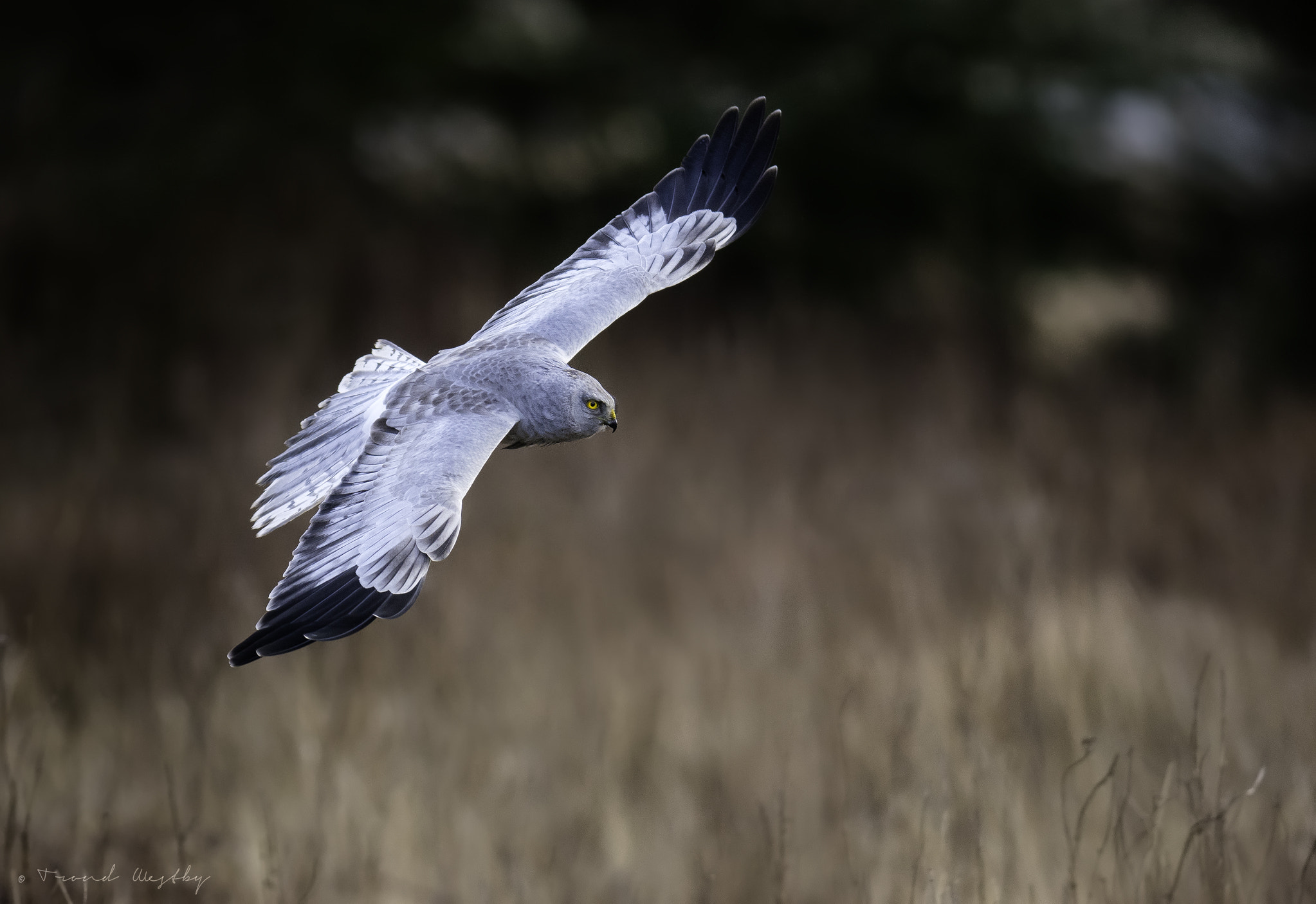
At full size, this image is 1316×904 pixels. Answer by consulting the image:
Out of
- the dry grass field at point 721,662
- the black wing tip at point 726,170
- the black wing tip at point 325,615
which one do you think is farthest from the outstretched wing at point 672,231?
the dry grass field at point 721,662

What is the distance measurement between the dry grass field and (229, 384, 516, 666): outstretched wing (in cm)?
85

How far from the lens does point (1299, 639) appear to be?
603 cm

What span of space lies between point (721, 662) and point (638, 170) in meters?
4.71

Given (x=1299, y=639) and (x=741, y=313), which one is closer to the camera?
(x=1299, y=639)

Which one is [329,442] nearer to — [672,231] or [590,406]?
[590,406]

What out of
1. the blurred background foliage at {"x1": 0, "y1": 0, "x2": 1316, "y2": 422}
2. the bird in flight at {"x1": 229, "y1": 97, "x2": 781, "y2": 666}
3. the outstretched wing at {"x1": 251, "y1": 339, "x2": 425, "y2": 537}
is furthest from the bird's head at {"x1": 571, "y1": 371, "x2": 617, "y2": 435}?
the blurred background foliage at {"x1": 0, "y1": 0, "x2": 1316, "y2": 422}

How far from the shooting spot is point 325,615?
8.73 feet

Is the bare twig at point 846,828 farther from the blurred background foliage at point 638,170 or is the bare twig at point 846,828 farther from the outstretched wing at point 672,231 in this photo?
the blurred background foliage at point 638,170

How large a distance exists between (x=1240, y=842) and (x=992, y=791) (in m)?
0.87

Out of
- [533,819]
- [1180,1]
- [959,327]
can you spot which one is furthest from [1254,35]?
[533,819]

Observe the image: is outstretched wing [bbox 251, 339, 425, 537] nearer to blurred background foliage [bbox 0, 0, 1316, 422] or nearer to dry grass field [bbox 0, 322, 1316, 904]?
dry grass field [bbox 0, 322, 1316, 904]

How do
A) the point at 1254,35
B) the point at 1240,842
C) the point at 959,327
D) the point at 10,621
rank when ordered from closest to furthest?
the point at 1240,842
the point at 10,621
the point at 959,327
the point at 1254,35

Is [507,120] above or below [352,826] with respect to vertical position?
above

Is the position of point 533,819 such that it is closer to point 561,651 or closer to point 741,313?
point 561,651
